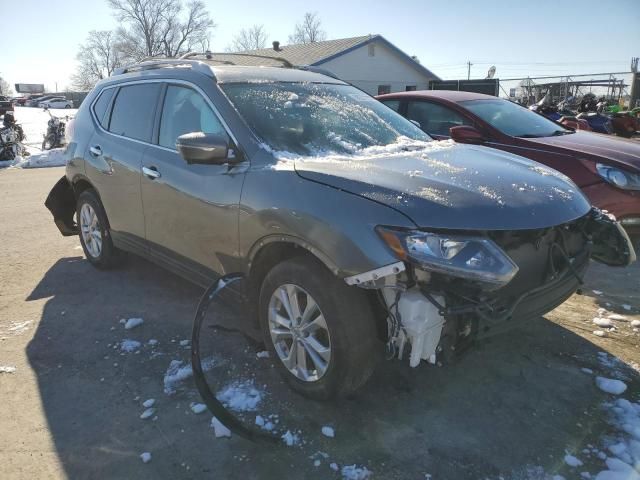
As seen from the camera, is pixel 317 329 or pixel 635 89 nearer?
pixel 317 329

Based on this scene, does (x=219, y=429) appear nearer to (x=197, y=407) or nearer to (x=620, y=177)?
(x=197, y=407)

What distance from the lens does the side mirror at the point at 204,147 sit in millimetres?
2838

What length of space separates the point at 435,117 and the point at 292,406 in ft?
14.6

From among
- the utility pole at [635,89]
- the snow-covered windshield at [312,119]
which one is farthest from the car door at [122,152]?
the utility pole at [635,89]

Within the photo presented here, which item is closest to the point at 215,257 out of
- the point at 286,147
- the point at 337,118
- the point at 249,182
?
the point at 249,182

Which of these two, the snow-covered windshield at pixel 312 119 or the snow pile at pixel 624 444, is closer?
the snow pile at pixel 624 444

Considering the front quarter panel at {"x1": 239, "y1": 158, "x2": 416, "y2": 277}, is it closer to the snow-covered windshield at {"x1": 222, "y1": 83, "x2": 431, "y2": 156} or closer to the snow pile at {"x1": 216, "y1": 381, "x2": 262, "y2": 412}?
the snow-covered windshield at {"x1": 222, "y1": 83, "x2": 431, "y2": 156}

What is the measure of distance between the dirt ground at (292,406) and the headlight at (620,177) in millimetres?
1046

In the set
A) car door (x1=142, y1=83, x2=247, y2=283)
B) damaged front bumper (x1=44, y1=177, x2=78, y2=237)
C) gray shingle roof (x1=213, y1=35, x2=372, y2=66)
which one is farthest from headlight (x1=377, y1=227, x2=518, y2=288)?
gray shingle roof (x1=213, y1=35, x2=372, y2=66)

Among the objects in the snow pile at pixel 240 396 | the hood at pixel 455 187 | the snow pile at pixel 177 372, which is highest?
the hood at pixel 455 187

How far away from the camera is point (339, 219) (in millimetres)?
2385

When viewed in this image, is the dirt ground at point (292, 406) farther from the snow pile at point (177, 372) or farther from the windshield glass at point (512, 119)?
the windshield glass at point (512, 119)

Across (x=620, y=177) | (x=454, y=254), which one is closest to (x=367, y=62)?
(x=620, y=177)

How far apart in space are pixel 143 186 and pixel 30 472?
2.06 m
